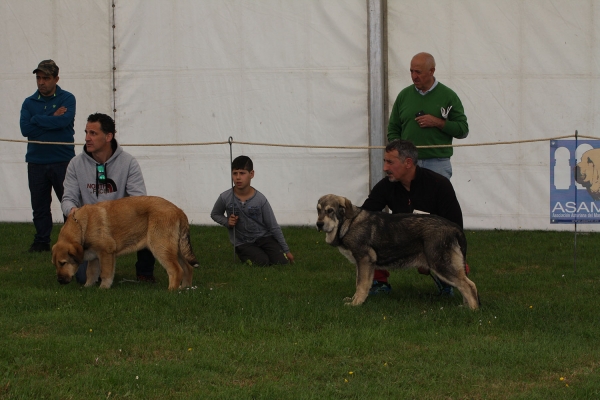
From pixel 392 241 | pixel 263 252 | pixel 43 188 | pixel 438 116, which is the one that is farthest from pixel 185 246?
pixel 43 188

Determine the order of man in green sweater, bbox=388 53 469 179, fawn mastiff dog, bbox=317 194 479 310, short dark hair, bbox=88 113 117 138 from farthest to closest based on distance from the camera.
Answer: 1. man in green sweater, bbox=388 53 469 179
2. short dark hair, bbox=88 113 117 138
3. fawn mastiff dog, bbox=317 194 479 310

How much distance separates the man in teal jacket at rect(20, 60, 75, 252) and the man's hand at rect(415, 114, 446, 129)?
4.19m

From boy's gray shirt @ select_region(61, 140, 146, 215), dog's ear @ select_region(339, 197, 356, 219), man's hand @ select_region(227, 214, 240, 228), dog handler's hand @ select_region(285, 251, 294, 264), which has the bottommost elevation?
dog handler's hand @ select_region(285, 251, 294, 264)

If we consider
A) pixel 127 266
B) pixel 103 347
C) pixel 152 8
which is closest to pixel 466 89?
pixel 152 8

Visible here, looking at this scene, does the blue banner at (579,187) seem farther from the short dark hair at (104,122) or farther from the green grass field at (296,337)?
→ the short dark hair at (104,122)

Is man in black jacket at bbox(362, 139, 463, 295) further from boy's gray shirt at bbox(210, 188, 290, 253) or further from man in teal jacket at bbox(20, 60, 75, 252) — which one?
man in teal jacket at bbox(20, 60, 75, 252)

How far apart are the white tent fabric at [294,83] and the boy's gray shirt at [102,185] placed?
163 inches

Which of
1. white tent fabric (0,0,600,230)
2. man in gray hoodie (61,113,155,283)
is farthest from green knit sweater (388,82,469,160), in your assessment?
white tent fabric (0,0,600,230)

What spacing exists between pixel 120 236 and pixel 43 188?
9.39 ft

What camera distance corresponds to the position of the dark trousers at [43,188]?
32.2ft

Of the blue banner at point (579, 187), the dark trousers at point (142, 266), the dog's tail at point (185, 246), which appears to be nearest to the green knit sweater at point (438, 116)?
the blue banner at point (579, 187)

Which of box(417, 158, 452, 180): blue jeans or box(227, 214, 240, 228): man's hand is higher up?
box(417, 158, 452, 180): blue jeans

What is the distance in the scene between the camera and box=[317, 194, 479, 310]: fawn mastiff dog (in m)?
6.57

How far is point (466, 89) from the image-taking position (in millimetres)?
11570
